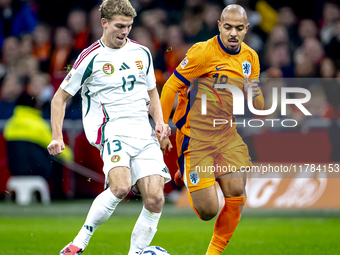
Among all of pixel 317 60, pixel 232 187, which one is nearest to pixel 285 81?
pixel 317 60

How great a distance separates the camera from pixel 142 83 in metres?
5.20

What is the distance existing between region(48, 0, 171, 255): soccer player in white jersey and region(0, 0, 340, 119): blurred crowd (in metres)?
4.89

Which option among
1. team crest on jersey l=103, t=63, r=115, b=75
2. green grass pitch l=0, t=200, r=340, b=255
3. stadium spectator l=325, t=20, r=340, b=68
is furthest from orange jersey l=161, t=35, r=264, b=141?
stadium spectator l=325, t=20, r=340, b=68

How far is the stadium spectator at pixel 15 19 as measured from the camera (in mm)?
12000

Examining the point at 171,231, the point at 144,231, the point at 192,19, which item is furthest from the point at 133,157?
the point at 192,19

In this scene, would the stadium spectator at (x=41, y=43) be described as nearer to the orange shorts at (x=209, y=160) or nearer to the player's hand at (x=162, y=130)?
the orange shorts at (x=209, y=160)

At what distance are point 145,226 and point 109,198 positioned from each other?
1.45 feet

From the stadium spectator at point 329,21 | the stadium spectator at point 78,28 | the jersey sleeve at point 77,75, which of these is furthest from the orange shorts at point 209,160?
the stadium spectator at point 329,21

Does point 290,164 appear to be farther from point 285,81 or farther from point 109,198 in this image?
point 109,198

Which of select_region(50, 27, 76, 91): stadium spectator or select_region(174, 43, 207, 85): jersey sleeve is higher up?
select_region(50, 27, 76, 91): stadium spectator

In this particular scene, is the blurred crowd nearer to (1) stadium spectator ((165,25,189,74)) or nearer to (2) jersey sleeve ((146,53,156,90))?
(1) stadium spectator ((165,25,189,74))

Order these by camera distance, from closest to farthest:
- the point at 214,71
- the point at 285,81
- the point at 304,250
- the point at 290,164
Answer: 1. the point at 214,71
2. the point at 304,250
3. the point at 290,164
4. the point at 285,81

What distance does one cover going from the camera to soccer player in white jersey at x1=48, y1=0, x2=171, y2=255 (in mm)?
4844

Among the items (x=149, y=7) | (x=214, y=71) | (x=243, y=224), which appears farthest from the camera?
(x=149, y=7)
